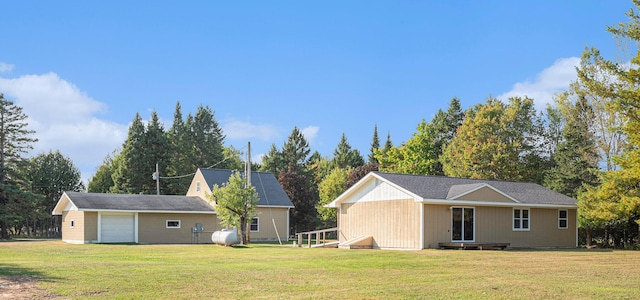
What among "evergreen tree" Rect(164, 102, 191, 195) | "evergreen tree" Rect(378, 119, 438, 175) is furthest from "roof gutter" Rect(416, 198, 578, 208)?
"evergreen tree" Rect(164, 102, 191, 195)

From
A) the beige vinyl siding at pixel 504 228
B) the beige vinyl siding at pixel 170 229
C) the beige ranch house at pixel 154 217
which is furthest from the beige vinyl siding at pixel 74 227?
the beige vinyl siding at pixel 504 228

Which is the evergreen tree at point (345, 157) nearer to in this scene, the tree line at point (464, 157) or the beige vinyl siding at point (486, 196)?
the tree line at point (464, 157)

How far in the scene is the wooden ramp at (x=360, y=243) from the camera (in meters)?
29.9

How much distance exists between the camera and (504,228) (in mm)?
30297

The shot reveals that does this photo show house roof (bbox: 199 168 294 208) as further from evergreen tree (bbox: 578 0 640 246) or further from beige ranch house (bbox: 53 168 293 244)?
evergreen tree (bbox: 578 0 640 246)

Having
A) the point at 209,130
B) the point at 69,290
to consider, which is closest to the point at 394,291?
the point at 69,290

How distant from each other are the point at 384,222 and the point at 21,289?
19351 mm

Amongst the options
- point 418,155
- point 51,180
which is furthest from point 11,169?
point 418,155

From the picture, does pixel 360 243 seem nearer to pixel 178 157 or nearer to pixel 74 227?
pixel 74 227

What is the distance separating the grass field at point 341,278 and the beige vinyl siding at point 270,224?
75.6 feet

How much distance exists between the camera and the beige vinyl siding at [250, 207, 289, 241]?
4388cm

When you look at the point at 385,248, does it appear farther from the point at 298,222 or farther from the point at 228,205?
the point at 298,222

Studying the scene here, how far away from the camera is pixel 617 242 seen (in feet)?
115

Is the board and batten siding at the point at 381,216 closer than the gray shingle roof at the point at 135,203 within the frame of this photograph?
Yes
